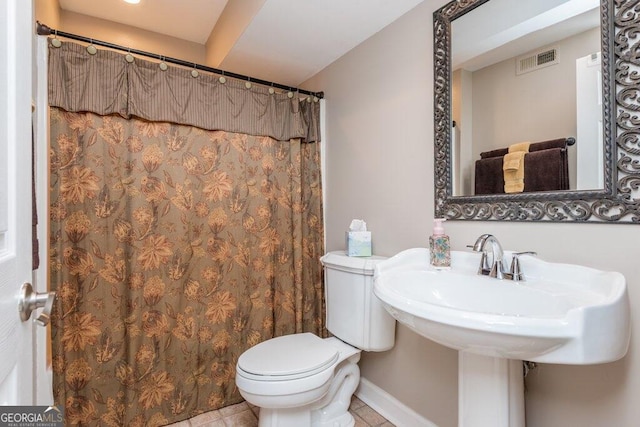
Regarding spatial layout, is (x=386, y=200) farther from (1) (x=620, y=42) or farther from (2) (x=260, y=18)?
(2) (x=260, y=18)

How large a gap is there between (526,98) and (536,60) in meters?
0.13

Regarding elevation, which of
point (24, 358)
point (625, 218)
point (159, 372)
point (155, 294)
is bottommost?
A: point (159, 372)

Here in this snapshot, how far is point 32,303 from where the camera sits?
59 cm

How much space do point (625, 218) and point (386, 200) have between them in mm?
940

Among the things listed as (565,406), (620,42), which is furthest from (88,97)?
(565,406)

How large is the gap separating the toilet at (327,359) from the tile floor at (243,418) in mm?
97

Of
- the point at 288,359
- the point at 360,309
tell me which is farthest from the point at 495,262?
→ the point at 288,359

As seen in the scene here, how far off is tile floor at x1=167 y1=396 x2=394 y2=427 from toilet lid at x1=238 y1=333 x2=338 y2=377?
46 cm

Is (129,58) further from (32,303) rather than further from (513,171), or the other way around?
(513,171)

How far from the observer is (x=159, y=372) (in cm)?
163

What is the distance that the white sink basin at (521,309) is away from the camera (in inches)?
27.4

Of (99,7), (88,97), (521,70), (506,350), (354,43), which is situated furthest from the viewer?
(99,7)

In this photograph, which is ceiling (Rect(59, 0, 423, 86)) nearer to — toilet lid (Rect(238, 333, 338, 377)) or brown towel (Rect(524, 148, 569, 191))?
brown towel (Rect(524, 148, 569, 191))

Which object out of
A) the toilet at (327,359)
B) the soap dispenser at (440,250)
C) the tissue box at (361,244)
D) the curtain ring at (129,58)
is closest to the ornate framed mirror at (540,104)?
the soap dispenser at (440,250)
